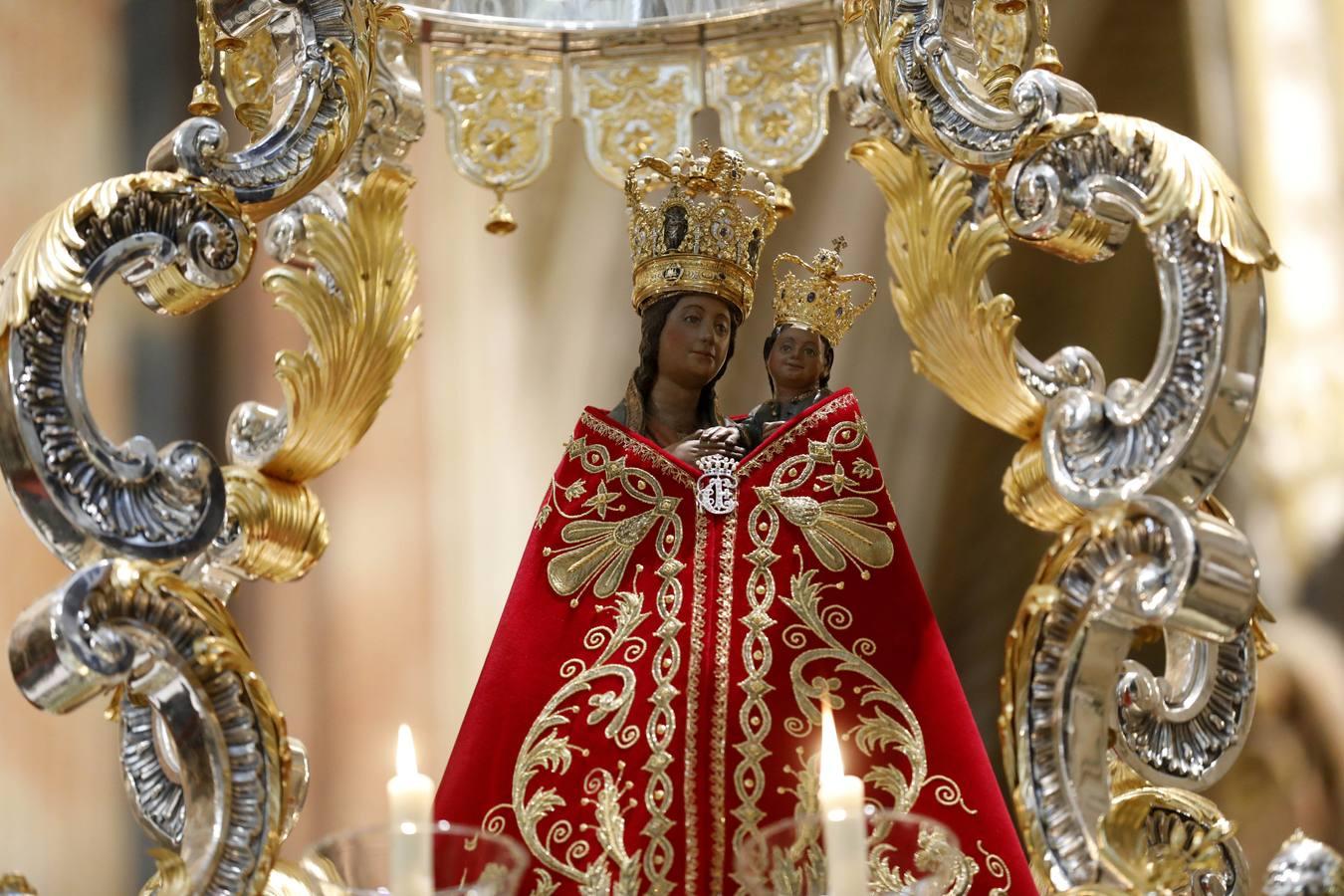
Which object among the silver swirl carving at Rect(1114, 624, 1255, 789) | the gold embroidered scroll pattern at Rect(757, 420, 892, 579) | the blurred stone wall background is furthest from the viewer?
the blurred stone wall background

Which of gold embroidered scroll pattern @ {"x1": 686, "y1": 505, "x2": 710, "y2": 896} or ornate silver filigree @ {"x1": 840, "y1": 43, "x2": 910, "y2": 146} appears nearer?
gold embroidered scroll pattern @ {"x1": 686, "y1": 505, "x2": 710, "y2": 896}

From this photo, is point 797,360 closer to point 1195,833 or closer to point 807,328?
point 807,328

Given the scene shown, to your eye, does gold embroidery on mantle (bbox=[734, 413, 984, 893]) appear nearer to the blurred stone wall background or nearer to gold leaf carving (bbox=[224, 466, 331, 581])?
gold leaf carving (bbox=[224, 466, 331, 581])

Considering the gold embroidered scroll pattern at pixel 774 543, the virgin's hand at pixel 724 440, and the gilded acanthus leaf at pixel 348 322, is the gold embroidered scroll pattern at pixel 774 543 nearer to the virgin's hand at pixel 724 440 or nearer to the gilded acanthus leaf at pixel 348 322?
the virgin's hand at pixel 724 440

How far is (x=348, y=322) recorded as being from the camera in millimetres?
2482

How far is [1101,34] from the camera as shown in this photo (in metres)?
3.87

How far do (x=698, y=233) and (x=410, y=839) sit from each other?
1.04m

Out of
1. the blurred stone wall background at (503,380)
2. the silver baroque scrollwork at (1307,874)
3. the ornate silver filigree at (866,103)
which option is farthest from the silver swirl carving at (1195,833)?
the blurred stone wall background at (503,380)

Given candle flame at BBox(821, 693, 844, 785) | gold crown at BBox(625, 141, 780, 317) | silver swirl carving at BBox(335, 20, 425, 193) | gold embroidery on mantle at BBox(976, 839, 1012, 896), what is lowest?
Result: gold embroidery on mantle at BBox(976, 839, 1012, 896)

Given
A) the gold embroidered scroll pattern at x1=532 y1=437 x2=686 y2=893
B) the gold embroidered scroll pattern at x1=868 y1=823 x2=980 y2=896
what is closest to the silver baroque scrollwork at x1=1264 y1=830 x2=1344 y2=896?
the gold embroidered scroll pattern at x1=868 y1=823 x2=980 y2=896

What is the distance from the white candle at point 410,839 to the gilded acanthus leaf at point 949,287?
864mm

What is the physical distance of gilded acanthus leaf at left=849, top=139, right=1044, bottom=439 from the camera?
2.31 metres

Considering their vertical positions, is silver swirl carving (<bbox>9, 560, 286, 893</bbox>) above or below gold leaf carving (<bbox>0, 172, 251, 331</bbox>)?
below

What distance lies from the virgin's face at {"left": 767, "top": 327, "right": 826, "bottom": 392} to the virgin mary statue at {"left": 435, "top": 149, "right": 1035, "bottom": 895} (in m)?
0.14
